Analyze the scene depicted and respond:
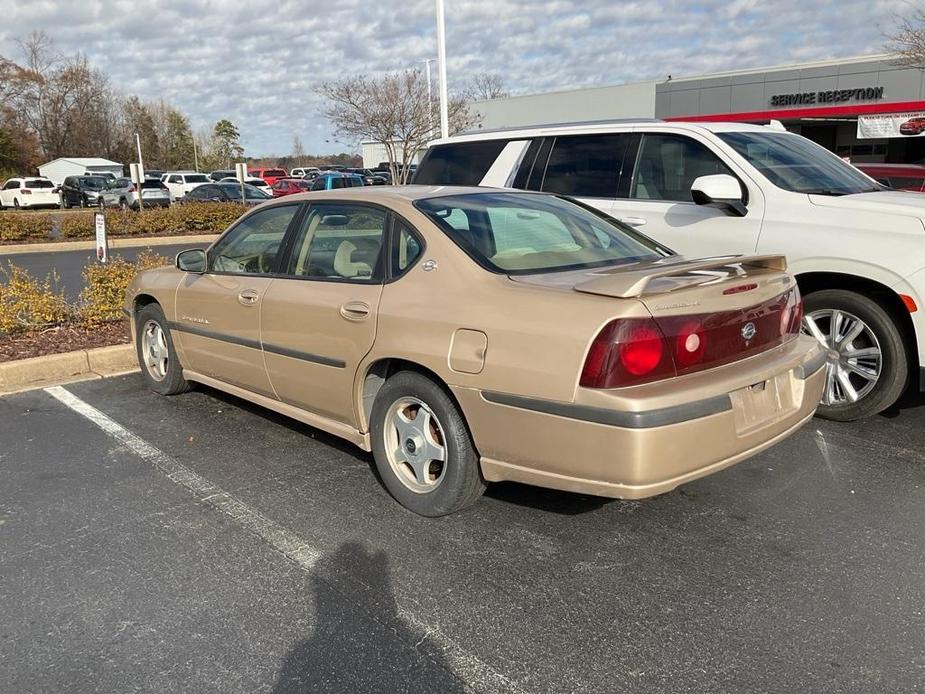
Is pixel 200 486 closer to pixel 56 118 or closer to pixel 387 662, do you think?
pixel 387 662

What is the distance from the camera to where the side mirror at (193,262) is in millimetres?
5133

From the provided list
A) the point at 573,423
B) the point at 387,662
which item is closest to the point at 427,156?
the point at 573,423

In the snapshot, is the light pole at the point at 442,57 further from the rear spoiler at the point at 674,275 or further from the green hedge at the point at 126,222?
the rear spoiler at the point at 674,275

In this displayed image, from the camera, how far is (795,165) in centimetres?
566

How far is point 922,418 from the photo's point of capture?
16.8ft

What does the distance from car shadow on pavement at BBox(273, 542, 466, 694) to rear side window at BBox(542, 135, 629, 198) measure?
13.3 feet

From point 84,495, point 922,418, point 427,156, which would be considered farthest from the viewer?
point 427,156

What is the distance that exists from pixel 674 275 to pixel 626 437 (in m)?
0.81

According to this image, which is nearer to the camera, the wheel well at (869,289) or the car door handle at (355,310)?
the car door handle at (355,310)

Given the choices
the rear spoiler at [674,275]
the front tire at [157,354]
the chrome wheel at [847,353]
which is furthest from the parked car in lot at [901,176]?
the front tire at [157,354]

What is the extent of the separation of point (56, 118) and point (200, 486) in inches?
2750

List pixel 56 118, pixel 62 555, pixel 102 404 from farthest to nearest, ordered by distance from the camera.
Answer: pixel 56 118
pixel 102 404
pixel 62 555

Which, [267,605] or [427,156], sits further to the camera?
[427,156]

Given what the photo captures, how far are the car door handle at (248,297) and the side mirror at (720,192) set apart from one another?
2994mm
